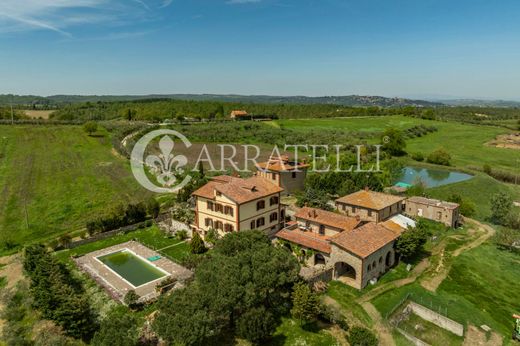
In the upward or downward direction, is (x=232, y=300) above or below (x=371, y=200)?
below

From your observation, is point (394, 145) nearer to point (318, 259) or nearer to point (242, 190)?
point (242, 190)

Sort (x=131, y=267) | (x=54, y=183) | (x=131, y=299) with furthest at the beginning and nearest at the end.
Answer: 1. (x=54, y=183)
2. (x=131, y=267)
3. (x=131, y=299)

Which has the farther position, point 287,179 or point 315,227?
point 287,179

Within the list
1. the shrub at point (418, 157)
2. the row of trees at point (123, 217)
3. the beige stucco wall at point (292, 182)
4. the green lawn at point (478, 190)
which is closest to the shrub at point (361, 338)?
the row of trees at point (123, 217)

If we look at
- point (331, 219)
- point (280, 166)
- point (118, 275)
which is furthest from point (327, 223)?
point (118, 275)

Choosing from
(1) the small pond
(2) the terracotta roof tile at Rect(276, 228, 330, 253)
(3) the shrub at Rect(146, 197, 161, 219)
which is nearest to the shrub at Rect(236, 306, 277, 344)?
(2) the terracotta roof tile at Rect(276, 228, 330, 253)

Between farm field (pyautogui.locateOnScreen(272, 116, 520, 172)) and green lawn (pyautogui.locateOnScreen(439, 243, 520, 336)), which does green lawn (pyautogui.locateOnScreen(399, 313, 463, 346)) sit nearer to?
green lawn (pyautogui.locateOnScreen(439, 243, 520, 336))

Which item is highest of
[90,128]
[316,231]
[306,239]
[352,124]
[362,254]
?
[90,128]

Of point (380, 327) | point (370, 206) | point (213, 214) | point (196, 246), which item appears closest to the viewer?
point (380, 327)
